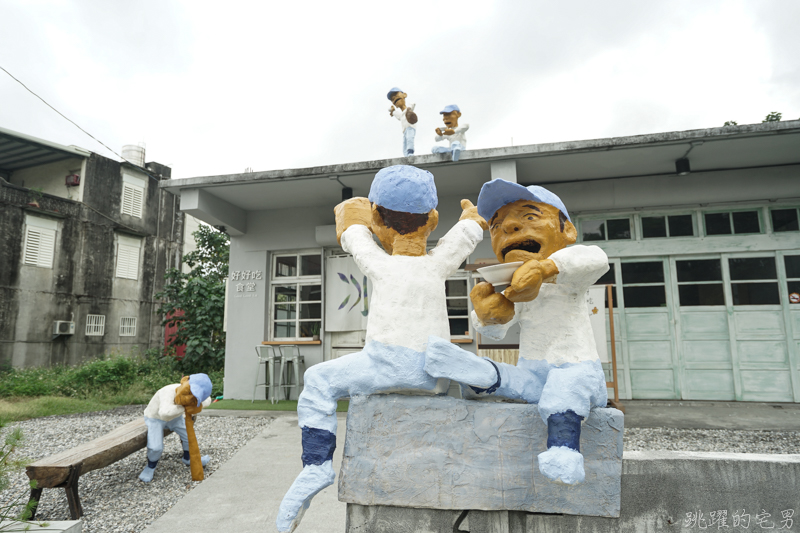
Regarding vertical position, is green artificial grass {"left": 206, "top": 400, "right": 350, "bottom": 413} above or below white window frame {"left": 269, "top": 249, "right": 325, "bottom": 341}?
below

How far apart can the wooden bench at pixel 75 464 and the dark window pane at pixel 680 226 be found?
20.8 ft

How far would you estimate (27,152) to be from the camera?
36.5 ft

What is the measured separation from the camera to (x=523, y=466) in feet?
5.65

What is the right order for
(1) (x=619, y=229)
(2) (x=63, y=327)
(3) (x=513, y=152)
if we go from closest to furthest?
(3) (x=513, y=152) → (1) (x=619, y=229) → (2) (x=63, y=327)

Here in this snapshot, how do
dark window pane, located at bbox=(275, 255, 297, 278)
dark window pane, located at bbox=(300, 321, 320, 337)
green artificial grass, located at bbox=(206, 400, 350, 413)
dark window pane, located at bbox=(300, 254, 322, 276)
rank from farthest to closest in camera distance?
dark window pane, located at bbox=(275, 255, 297, 278) → dark window pane, located at bbox=(300, 254, 322, 276) → dark window pane, located at bbox=(300, 321, 320, 337) → green artificial grass, located at bbox=(206, 400, 350, 413)

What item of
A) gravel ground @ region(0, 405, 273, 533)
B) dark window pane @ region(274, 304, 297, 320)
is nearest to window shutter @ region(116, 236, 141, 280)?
gravel ground @ region(0, 405, 273, 533)

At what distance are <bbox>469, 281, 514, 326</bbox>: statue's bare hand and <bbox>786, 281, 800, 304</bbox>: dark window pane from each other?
5744mm

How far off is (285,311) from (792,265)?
22.5 feet

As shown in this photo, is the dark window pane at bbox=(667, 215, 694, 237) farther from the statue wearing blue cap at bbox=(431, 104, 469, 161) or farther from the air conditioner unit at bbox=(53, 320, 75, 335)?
the air conditioner unit at bbox=(53, 320, 75, 335)

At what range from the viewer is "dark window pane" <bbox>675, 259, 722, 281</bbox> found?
582 centimetres

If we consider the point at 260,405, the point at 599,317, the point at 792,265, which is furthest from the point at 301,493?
the point at 792,265

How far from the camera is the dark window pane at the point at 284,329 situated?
285 inches

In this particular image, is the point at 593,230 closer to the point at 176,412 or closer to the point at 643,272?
the point at 643,272

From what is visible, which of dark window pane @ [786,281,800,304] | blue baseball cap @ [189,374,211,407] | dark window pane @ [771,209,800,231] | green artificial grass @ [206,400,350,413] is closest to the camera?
blue baseball cap @ [189,374,211,407]
